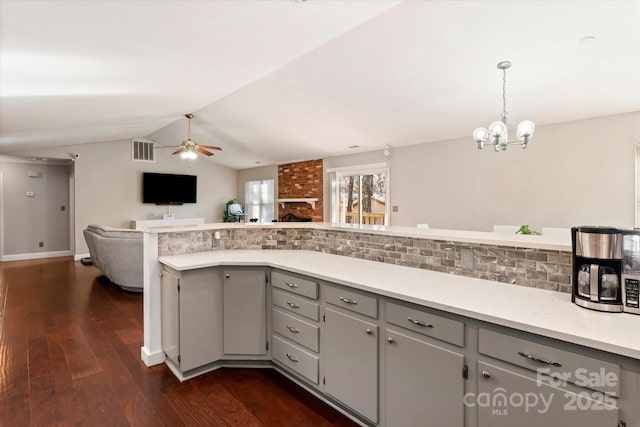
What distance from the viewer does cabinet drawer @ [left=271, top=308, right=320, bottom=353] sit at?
2227 millimetres

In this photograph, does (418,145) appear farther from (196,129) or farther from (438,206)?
(196,129)

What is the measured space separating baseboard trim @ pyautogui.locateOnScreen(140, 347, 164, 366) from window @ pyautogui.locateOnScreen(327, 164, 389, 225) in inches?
199

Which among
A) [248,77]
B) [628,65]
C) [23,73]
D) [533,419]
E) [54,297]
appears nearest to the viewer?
[533,419]

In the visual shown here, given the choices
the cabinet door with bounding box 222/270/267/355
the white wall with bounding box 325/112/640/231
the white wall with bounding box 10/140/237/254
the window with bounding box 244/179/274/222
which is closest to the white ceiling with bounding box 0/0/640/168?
the white wall with bounding box 325/112/640/231

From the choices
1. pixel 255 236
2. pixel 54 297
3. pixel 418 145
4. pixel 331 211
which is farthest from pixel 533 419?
pixel 331 211

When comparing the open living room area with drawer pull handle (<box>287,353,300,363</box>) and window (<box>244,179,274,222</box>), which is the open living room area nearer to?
drawer pull handle (<box>287,353,300,363</box>)

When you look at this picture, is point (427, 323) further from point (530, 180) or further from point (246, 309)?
point (530, 180)

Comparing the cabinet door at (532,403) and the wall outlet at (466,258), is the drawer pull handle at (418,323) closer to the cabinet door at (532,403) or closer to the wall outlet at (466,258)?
the cabinet door at (532,403)

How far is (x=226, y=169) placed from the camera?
10.6 m

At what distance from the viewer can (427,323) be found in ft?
5.28

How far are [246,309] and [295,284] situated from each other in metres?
0.55

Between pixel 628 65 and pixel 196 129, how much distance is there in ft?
24.4

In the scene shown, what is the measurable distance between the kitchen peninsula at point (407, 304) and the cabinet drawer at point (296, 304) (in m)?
0.01

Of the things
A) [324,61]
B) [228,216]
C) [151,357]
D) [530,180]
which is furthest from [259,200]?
[151,357]
